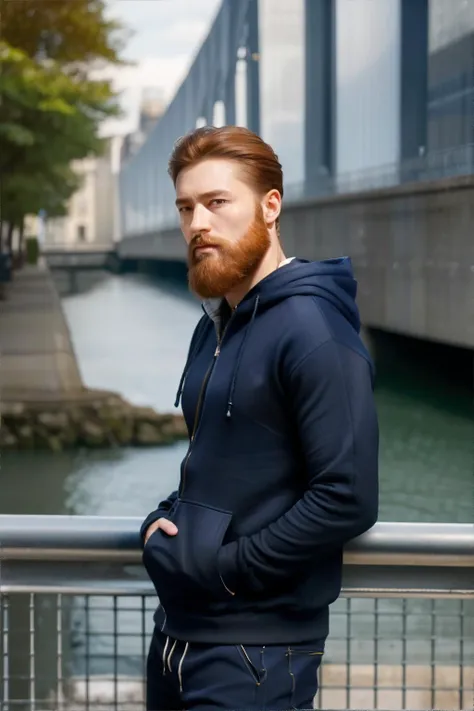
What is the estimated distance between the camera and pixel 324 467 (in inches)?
47.0

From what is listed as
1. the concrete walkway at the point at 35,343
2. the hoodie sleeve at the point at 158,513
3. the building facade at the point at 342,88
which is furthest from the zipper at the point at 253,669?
the concrete walkway at the point at 35,343

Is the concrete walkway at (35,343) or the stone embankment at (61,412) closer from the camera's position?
the stone embankment at (61,412)

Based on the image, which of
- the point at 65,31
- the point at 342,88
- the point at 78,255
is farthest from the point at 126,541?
the point at 78,255

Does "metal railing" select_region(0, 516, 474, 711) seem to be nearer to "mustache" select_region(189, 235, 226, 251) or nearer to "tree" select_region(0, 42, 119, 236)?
Result: "mustache" select_region(189, 235, 226, 251)

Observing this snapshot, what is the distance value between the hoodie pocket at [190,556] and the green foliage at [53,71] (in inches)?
413

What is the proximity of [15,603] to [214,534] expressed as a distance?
20.2 inches

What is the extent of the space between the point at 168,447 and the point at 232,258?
520 inches

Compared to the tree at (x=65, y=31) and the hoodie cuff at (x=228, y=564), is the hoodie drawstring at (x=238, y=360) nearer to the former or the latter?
the hoodie cuff at (x=228, y=564)

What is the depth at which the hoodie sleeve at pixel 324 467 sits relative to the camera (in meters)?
1.19

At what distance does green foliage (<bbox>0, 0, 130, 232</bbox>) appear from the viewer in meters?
12.0

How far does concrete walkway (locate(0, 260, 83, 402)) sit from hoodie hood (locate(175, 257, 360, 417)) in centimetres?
1295

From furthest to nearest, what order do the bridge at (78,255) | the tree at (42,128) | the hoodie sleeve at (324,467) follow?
the bridge at (78,255), the tree at (42,128), the hoodie sleeve at (324,467)

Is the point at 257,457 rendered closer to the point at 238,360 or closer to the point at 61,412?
the point at 238,360

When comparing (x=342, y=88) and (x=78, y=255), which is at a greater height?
(x=342, y=88)
